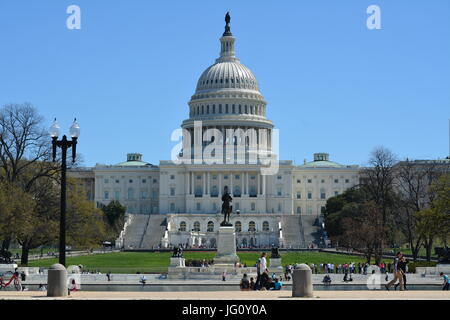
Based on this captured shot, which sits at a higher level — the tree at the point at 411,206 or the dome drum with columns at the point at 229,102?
the dome drum with columns at the point at 229,102

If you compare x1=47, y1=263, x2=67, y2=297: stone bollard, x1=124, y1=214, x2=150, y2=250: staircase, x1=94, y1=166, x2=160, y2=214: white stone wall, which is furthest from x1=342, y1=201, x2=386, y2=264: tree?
x1=94, y1=166, x2=160, y2=214: white stone wall

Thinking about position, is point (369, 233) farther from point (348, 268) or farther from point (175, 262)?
point (175, 262)

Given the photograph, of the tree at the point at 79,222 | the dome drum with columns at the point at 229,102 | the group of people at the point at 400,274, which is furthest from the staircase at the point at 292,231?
the group of people at the point at 400,274

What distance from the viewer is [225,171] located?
152 metres

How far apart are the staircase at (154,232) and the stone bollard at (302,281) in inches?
3523

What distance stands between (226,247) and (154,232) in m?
67.8

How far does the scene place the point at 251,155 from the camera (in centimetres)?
15750

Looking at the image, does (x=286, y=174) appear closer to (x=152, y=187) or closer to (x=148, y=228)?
(x=152, y=187)

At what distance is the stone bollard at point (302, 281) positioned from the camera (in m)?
25.1

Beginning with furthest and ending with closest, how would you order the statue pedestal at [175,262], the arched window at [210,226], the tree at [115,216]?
the arched window at [210,226] < the tree at [115,216] < the statue pedestal at [175,262]

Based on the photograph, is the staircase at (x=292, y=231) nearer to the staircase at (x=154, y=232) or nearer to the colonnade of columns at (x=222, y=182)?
the staircase at (x=154, y=232)

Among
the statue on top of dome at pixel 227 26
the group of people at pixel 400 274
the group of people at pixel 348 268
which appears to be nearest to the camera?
the group of people at pixel 400 274

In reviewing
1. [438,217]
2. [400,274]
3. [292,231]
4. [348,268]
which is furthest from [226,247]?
[292,231]
